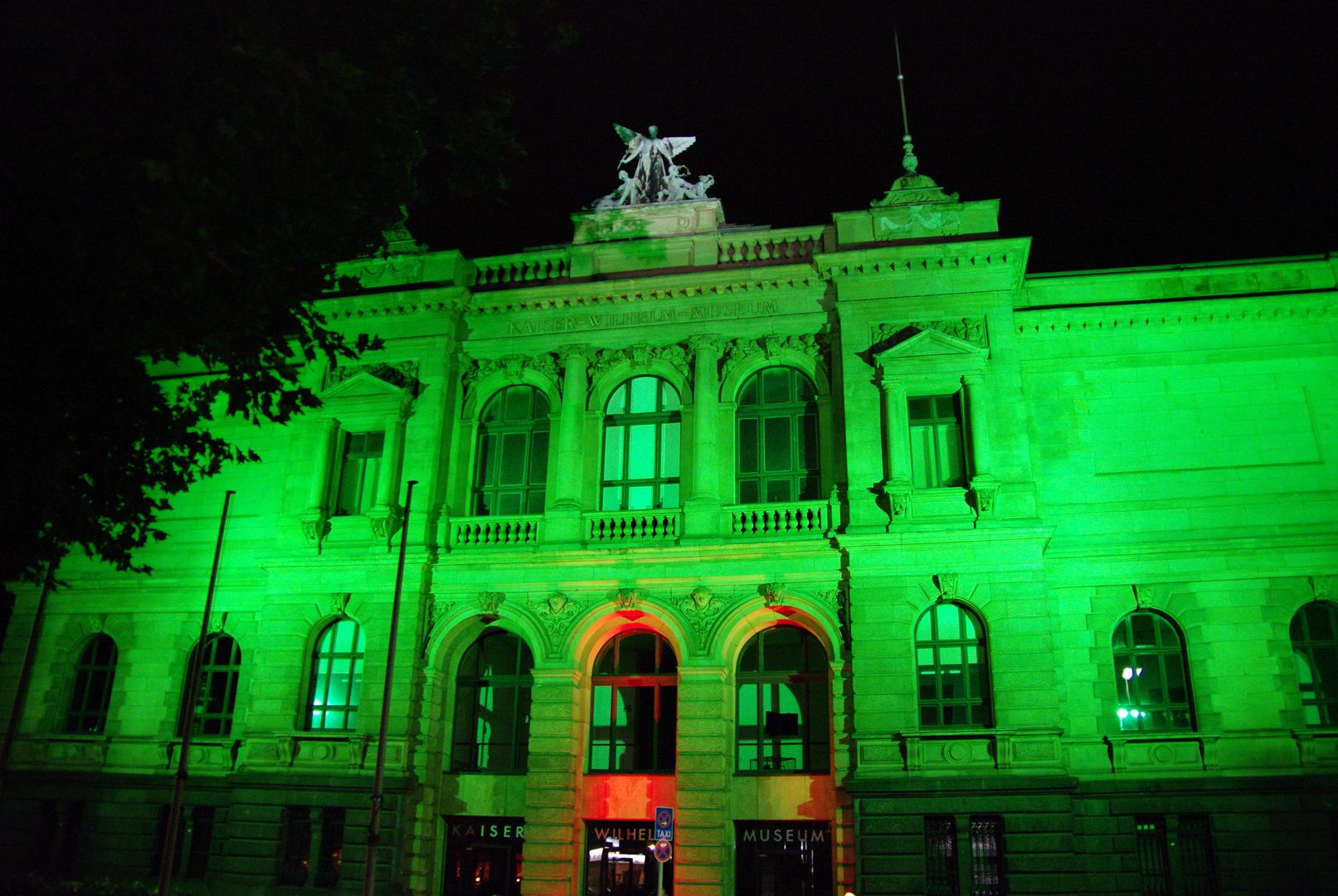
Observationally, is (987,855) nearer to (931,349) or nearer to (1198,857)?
A: (1198,857)

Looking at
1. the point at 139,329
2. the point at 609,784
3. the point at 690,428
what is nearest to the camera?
the point at 139,329

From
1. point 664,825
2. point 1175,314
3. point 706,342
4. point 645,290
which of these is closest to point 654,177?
point 645,290

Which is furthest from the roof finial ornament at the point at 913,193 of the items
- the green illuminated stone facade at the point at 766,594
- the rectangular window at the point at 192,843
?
the rectangular window at the point at 192,843

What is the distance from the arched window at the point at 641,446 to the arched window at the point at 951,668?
6.85m

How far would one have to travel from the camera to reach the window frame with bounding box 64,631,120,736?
2889cm

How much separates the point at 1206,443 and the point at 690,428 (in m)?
12.1

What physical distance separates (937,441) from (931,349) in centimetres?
213

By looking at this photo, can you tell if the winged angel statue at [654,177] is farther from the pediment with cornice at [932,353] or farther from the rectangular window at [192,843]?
the rectangular window at [192,843]

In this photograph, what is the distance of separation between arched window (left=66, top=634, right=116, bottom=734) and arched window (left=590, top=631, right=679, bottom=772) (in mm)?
13617

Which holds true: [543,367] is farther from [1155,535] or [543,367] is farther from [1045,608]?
[1155,535]

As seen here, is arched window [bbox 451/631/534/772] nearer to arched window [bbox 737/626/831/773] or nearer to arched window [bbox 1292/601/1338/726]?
arched window [bbox 737/626/831/773]

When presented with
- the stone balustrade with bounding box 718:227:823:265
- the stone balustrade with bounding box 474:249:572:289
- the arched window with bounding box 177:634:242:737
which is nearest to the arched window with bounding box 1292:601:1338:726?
the stone balustrade with bounding box 718:227:823:265

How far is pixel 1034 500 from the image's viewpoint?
23.9 meters

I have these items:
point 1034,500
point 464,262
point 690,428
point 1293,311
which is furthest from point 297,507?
point 1293,311
